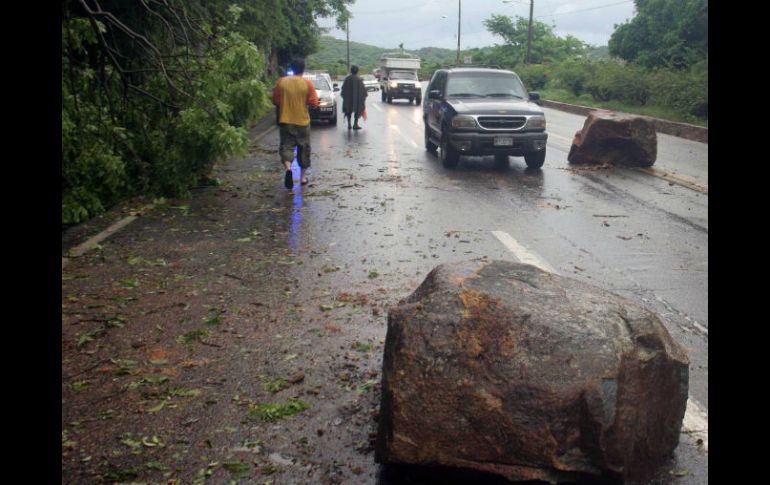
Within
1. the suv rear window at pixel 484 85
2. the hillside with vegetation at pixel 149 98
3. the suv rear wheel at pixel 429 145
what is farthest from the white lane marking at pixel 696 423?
the suv rear wheel at pixel 429 145

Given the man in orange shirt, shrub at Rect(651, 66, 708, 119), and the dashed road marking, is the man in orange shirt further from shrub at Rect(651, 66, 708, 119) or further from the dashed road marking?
shrub at Rect(651, 66, 708, 119)

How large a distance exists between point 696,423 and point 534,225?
18.1ft

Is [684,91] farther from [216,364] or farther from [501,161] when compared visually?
[216,364]

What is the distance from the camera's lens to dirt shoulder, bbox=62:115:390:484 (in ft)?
12.7

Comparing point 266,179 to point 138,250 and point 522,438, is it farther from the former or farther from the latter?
point 522,438

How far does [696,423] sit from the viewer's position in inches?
166

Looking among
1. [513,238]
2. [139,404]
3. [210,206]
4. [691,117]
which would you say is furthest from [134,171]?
[691,117]

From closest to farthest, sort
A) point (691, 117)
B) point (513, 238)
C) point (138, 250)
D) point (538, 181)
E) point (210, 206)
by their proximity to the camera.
Answer: point (138, 250), point (513, 238), point (210, 206), point (538, 181), point (691, 117)

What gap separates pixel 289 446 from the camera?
4.00 metres

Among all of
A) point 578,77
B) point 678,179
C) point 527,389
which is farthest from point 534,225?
point 578,77

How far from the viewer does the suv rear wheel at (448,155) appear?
14.9 metres

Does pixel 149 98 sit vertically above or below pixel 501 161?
above

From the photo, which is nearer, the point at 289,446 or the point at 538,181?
the point at 289,446

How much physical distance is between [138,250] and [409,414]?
18.1 feet
